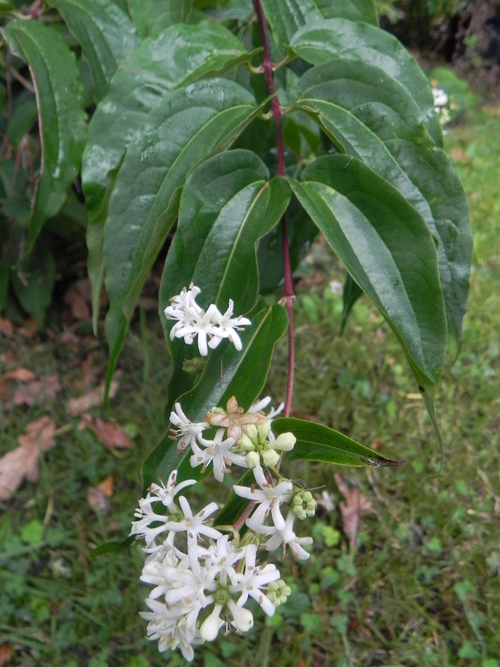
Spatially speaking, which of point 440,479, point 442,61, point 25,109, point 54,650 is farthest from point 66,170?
point 442,61

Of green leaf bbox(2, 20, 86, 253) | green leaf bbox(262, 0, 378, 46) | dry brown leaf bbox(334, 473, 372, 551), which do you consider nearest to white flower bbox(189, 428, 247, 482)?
green leaf bbox(2, 20, 86, 253)

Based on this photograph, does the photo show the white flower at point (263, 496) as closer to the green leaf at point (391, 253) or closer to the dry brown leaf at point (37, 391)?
the green leaf at point (391, 253)

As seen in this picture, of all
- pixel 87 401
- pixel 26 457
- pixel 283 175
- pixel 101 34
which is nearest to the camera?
pixel 283 175

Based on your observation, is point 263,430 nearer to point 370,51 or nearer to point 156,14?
point 370,51

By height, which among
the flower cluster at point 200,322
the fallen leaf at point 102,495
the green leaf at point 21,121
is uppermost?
the flower cluster at point 200,322

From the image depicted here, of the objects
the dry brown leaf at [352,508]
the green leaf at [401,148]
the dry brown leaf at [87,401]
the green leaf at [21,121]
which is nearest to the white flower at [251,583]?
the green leaf at [401,148]

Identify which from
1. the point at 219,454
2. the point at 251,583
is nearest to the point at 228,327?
the point at 219,454
